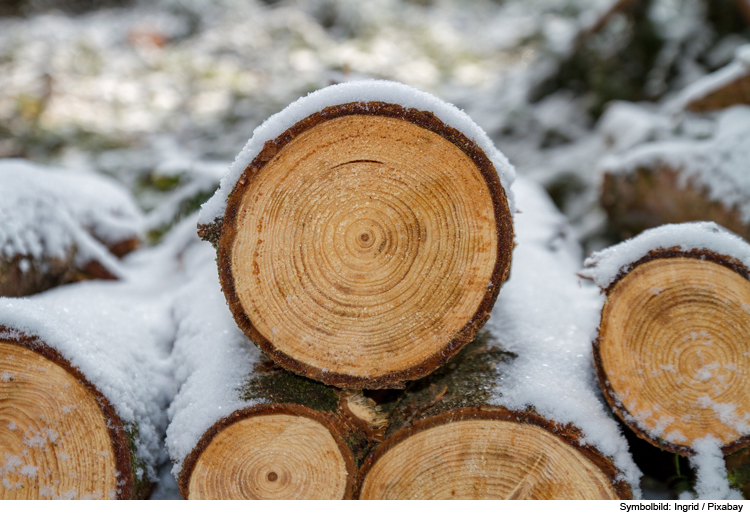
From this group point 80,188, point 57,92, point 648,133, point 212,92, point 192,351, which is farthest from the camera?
point 212,92

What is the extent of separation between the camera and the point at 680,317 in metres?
1.37

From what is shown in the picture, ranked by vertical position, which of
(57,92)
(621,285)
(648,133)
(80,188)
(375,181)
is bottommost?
(621,285)

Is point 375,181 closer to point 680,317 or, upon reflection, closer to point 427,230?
point 427,230

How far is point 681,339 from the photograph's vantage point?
1.37 m

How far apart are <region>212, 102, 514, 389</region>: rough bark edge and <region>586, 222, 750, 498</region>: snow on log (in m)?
0.36

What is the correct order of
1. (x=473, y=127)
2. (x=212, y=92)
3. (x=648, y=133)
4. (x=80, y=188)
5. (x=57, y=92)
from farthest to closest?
(x=212, y=92), (x=57, y=92), (x=648, y=133), (x=80, y=188), (x=473, y=127)

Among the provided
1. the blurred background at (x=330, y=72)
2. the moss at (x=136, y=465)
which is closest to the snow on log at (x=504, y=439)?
the moss at (x=136, y=465)

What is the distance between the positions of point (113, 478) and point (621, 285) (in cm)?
153

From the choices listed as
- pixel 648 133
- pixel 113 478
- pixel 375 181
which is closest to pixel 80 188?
pixel 113 478

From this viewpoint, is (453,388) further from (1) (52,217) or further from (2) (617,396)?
(1) (52,217)

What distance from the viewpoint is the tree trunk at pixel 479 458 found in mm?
1360

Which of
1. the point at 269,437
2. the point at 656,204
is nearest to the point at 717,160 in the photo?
the point at 656,204

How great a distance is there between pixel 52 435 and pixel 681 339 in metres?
1.75

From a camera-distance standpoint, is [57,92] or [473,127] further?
[57,92]
